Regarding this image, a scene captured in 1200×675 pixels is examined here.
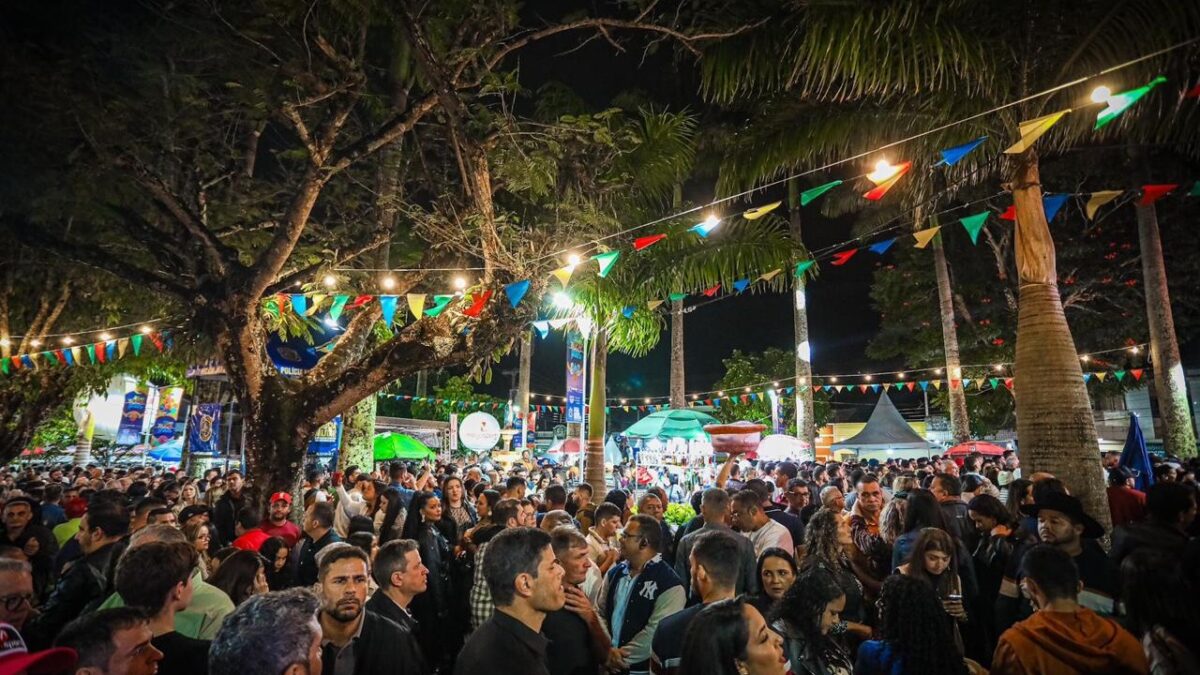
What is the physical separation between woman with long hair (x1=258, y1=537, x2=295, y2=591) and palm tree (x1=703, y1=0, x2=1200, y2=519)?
7.26 meters

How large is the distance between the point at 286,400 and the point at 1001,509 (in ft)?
28.0

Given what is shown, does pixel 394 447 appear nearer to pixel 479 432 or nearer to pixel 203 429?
pixel 479 432

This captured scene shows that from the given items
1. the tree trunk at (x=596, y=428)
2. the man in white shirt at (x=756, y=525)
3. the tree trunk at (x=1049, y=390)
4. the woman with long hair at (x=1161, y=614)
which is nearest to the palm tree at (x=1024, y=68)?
the tree trunk at (x=1049, y=390)

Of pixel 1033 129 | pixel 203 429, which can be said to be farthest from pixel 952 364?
pixel 203 429

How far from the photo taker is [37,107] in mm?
8078

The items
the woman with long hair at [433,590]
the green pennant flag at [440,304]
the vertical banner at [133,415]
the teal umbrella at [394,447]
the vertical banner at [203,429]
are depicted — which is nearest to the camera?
the woman with long hair at [433,590]

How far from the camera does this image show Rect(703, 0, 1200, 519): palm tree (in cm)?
624

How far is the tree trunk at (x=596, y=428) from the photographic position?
1208 cm

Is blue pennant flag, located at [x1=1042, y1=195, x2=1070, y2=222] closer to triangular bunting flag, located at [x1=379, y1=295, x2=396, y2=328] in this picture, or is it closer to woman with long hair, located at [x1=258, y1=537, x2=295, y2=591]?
triangular bunting flag, located at [x1=379, y1=295, x2=396, y2=328]

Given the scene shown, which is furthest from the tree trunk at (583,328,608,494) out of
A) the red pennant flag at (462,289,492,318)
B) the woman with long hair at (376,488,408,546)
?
the woman with long hair at (376,488,408,546)

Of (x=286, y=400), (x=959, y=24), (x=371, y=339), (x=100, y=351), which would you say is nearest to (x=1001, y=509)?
(x=959, y=24)

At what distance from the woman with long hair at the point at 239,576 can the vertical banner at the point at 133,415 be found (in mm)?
17894

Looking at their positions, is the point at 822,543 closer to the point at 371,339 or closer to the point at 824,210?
the point at 371,339

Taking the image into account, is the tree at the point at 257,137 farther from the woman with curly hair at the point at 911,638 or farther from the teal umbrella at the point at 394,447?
the teal umbrella at the point at 394,447
